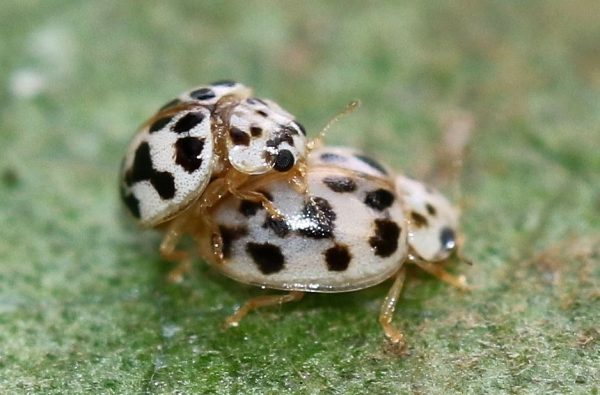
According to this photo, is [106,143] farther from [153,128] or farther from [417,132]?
[417,132]

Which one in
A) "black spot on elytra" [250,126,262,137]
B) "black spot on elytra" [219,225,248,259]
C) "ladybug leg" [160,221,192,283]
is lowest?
"ladybug leg" [160,221,192,283]

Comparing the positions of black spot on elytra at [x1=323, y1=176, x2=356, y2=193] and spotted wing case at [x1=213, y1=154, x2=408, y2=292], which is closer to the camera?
spotted wing case at [x1=213, y1=154, x2=408, y2=292]

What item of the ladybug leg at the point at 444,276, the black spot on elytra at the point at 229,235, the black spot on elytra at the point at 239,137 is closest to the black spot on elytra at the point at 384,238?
the ladybug leg at the point at 444,276

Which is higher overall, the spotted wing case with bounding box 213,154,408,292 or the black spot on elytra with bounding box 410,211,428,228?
the black spot on elytra with bounding box 410,211,428,228

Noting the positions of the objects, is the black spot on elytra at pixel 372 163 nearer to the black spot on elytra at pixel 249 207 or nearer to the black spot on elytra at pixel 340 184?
the black spot on elytra at pixel 340 184

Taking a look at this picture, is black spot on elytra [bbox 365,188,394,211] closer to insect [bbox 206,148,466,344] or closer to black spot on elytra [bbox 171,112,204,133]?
insect [bbox 206,148,466,344]

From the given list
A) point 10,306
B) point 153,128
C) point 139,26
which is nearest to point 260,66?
point 139,26

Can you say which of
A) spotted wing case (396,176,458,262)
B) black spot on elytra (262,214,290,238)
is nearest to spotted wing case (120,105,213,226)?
black spot on elytra (262,214,290,238)
